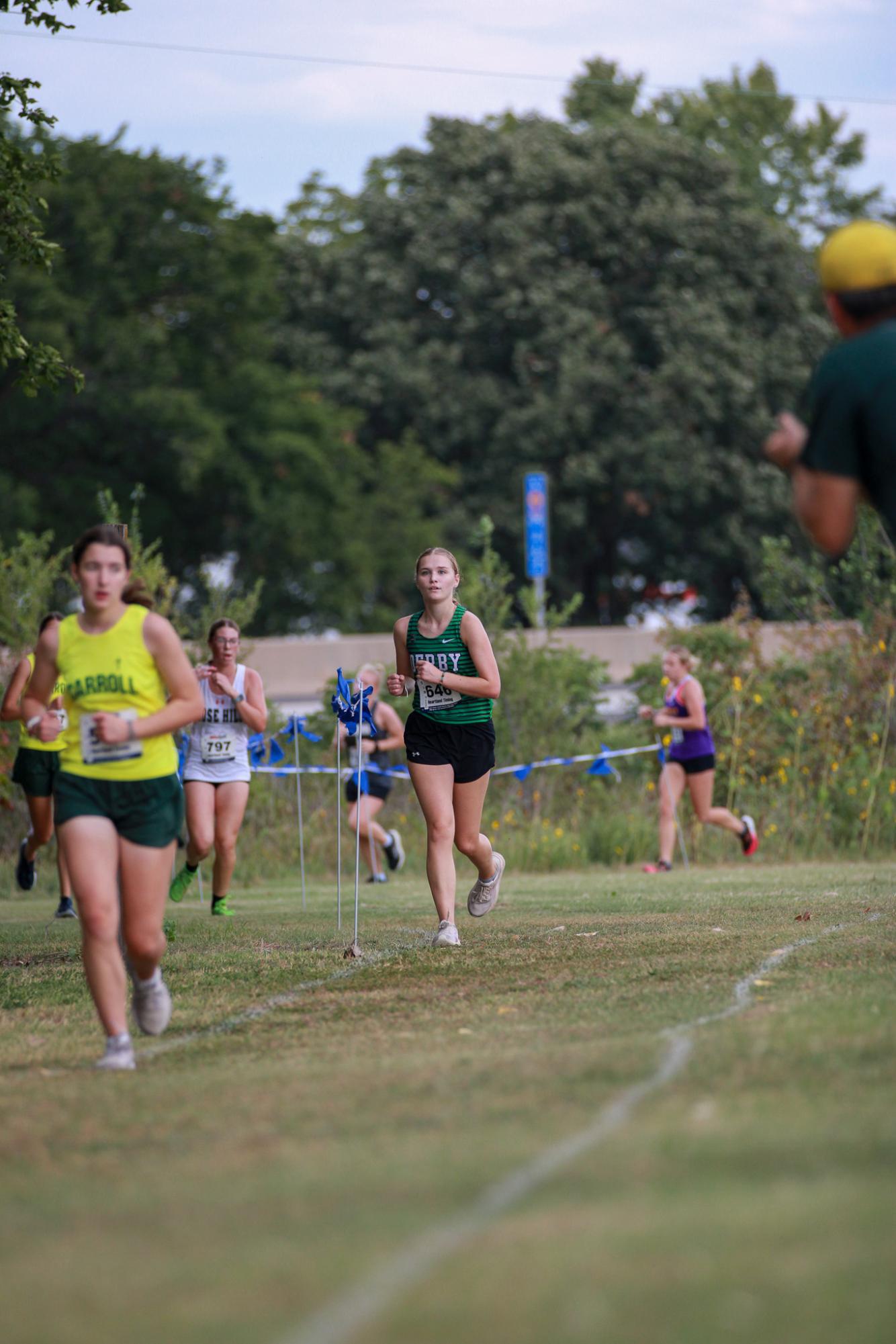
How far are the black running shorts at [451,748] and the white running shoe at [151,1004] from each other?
286 cm

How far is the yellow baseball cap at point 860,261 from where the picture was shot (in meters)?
5.77

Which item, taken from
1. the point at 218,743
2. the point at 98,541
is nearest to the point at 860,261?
the point at 98,541

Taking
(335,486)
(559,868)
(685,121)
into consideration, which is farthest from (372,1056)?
(685,121)

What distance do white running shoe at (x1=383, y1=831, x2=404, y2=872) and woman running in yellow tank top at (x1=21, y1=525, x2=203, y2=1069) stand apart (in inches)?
417

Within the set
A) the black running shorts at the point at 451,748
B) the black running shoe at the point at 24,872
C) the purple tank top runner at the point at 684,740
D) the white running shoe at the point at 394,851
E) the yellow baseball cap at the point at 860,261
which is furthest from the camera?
the white running shoe at the point at 394,851

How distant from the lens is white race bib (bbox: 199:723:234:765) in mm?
12133

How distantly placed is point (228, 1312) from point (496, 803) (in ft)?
52.1

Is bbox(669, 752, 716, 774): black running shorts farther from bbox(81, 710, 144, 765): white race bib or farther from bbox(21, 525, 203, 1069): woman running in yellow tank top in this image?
bbox(81, 710, 144, 765): white race bib

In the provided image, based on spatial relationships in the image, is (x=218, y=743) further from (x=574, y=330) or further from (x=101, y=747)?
(x=574, y=330)

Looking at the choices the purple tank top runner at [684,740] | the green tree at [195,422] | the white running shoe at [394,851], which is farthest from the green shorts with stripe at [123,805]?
the green tree at [195,422]

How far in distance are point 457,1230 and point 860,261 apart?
3389 mm

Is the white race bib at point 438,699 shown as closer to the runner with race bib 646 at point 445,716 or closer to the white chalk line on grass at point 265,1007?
the runner with race bib 646 at point 445,716

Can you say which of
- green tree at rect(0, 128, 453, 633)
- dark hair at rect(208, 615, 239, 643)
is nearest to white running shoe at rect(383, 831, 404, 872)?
dark hair at rect(208, 615, 239, 643)

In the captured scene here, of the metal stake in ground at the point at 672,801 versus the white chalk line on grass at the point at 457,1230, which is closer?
the white chalk line on grass at the point at 457,1230
